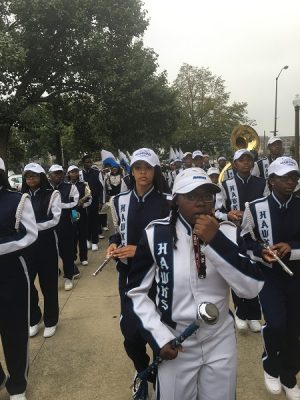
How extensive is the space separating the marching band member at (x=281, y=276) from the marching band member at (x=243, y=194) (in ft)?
4.03

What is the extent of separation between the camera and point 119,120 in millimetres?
18688

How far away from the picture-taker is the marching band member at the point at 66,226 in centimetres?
667

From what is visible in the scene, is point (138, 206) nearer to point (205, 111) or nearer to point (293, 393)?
point (293, 393)

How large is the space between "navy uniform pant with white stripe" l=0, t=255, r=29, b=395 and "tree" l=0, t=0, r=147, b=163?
12778 millimetres

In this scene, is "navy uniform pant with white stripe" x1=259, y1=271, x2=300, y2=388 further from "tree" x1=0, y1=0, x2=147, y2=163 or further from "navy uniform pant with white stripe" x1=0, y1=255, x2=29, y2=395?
"tree" x1=0, y1=0, x2=147, y2=163

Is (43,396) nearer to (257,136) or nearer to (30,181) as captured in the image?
(30,181)

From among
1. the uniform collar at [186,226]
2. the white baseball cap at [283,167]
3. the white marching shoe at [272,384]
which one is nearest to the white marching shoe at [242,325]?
the white marching shoe at [272,384]

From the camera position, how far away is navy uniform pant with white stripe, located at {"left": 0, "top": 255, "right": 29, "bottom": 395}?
3438 millimetres

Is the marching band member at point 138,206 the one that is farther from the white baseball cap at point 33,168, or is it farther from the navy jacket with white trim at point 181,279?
the white baseball cap at point 33,168

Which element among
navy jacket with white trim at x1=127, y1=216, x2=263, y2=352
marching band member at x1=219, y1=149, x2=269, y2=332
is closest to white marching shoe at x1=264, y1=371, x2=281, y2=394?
marching band member at x1=219, y1=149, x2=269, y2=332

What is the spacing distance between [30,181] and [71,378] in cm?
228

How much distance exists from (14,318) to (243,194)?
2921 mm

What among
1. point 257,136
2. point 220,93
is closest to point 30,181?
point 257,136

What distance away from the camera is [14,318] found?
3.50m
